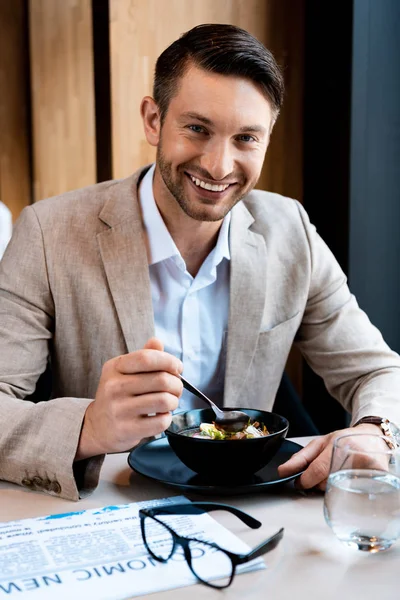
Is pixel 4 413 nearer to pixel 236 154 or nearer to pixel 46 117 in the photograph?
pixel 236 154

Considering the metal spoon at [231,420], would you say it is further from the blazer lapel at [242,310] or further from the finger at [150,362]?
the blazer lapel at [242,310]

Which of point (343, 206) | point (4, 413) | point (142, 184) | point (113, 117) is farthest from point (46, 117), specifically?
point (4, 413)

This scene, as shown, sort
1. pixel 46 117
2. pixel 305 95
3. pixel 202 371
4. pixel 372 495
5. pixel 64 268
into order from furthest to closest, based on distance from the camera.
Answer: pixel 46 117 → pixel 305 95 → pixel 202 371 → pixel 64 268 → pixel 372 495

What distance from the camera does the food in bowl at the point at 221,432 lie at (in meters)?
1.20

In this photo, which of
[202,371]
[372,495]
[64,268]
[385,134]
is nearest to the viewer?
[372,495]

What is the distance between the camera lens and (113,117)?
2539 millimetres

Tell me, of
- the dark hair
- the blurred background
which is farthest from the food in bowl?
the blurred background

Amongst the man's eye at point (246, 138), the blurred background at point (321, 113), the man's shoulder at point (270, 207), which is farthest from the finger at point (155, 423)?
the blurred background at point (321, 113)

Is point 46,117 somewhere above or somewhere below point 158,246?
above

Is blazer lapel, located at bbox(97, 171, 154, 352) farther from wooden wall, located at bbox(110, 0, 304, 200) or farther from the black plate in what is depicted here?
wooden wall, located at bbox(110, 0, 304, 200)

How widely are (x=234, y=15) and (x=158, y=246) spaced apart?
1293 mm

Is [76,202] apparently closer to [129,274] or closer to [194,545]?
[129,274]

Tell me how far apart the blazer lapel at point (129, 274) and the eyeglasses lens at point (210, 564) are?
0.71 metres

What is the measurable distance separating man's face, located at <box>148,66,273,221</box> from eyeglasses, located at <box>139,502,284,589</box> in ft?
2.57
